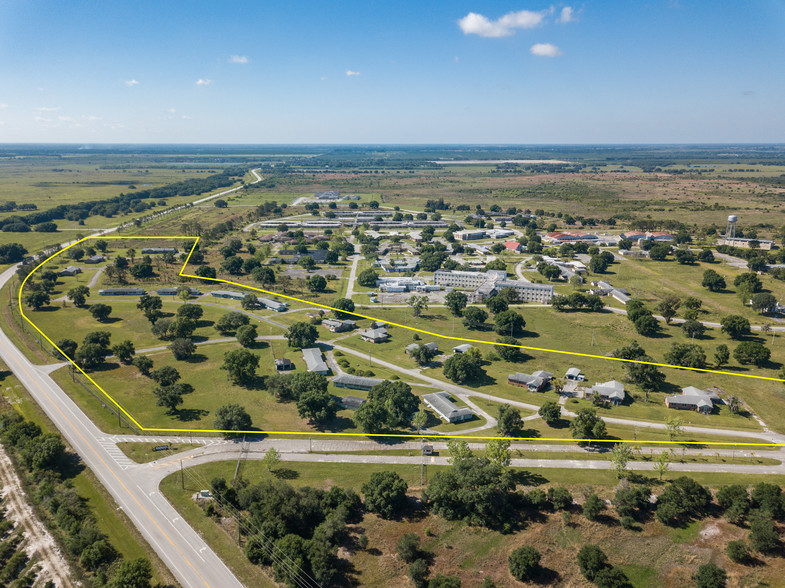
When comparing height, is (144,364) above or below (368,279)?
below

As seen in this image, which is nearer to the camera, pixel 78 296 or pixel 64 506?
pixel 64 506

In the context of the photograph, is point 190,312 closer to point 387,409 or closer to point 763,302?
point 387,409

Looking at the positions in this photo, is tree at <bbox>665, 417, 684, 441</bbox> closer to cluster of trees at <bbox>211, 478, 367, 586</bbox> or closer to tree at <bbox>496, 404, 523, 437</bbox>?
tree at <bbox>496, 404, 523, 437</bbox>

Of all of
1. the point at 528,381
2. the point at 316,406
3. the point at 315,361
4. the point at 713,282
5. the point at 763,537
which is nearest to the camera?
the point at 763,537

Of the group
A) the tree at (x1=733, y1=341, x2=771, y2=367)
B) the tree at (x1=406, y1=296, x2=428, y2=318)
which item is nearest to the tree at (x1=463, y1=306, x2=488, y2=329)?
the tree at (x1=406, y1=296, x2=428, y2=318)

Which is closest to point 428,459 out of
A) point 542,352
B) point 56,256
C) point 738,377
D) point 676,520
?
point 676,520

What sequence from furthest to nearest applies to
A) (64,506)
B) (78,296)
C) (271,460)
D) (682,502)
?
(78,296) → (271,460) → (682,502) → (64,506)

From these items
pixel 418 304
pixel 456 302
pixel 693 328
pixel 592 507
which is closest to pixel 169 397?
pixel 418 304

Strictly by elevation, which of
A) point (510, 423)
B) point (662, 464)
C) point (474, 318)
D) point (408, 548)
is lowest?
point (408, 548)
